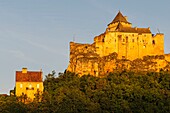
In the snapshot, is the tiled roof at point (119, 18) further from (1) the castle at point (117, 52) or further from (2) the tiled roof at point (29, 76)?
(2) the tiled roof at point (29, 76)

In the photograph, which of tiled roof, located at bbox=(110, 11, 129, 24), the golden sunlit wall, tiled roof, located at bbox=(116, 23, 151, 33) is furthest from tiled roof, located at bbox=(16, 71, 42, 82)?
tiled roof, located at bbox=(110, 11, 129, 24)

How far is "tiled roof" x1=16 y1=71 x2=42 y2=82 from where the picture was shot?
66688 mm

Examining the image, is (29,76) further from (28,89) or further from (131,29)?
(131,29)

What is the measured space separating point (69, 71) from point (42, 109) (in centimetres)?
1929

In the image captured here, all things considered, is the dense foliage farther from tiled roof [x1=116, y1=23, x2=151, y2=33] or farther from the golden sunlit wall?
tiled roof [x1=116, y1=23, x2=151, y2=33]

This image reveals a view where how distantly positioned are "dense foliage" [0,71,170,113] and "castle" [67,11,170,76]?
16.0ft

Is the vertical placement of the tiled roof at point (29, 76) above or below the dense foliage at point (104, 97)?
above

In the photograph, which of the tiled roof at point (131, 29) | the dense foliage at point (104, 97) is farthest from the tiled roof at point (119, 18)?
the dense foliage at point (104, 97)

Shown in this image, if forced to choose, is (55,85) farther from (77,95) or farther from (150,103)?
(150,103)

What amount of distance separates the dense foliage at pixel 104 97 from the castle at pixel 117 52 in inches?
192

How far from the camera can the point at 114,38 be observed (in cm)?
7556

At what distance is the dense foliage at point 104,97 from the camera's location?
58375mm

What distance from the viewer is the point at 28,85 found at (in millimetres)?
65938

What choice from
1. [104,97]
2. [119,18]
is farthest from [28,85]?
[119,18]
